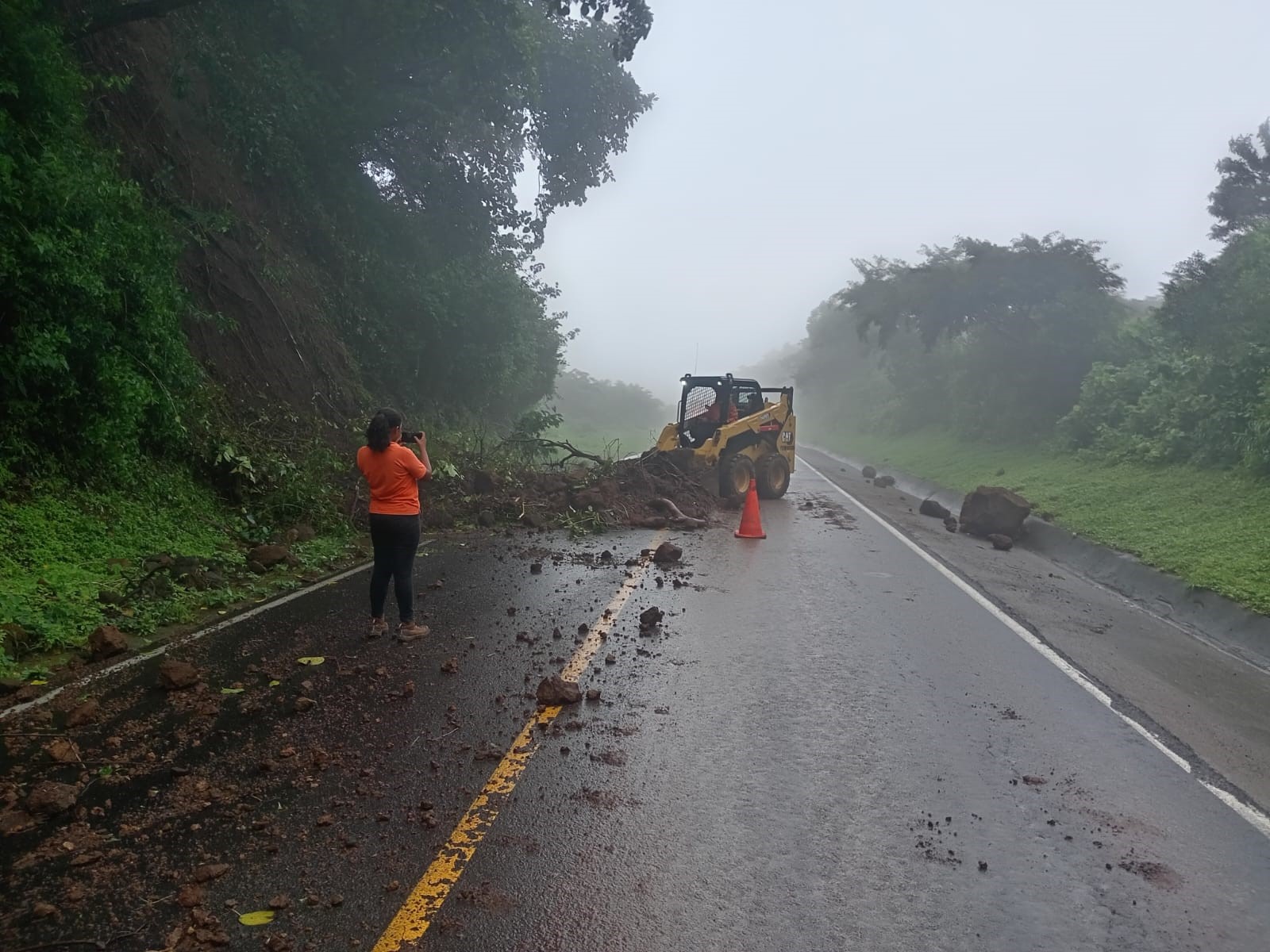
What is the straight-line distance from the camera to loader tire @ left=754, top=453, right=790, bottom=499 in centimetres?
1822

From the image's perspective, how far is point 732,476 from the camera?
17297 millimetres

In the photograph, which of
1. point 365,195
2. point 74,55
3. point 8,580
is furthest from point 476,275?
point 8,580

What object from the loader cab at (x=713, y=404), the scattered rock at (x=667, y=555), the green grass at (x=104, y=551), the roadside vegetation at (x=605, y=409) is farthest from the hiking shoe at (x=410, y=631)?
the roadside vegetation at (x=605, y=409)

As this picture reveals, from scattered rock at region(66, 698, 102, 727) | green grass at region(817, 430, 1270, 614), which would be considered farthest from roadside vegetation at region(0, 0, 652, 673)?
green grass at region(817, 430, 1270, 614)

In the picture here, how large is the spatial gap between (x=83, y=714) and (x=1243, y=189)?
92.6 feet

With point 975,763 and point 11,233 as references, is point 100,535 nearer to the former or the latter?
point 11,233

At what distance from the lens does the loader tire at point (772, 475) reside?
18219 mm

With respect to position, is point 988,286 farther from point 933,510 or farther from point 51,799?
point 51,799

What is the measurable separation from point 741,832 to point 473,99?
59.9ft

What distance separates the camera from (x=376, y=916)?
3307 millimetres

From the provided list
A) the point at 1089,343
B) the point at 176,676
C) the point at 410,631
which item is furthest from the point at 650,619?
the point at 1089,343

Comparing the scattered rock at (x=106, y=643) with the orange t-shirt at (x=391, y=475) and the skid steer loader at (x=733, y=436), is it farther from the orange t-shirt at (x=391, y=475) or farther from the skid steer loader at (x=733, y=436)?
the skid steer loader at (x=733, y=436)

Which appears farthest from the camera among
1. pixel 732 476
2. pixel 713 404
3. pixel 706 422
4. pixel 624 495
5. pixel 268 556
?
pixel 713 404

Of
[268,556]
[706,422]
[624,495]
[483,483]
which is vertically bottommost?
[268,556]
